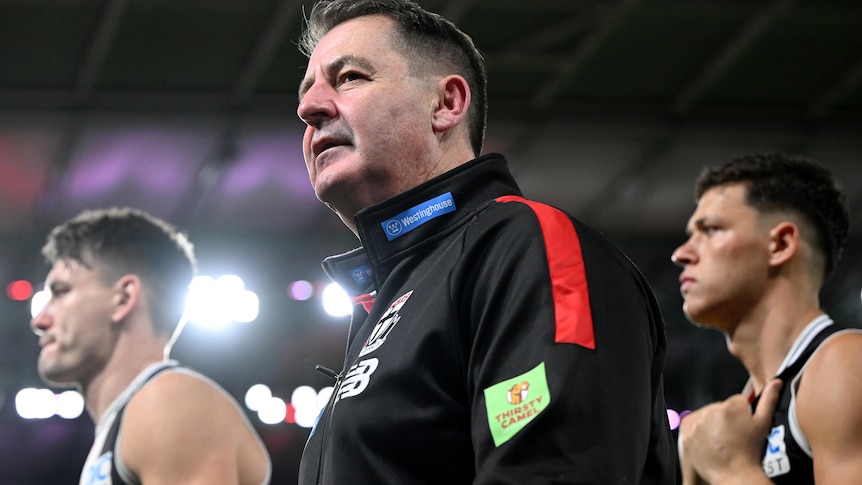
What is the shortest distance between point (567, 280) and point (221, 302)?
917 cm

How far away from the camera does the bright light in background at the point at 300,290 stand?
10734 millimetres

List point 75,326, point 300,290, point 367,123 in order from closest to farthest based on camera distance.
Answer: point 367,123, point 75,326, point 300,290

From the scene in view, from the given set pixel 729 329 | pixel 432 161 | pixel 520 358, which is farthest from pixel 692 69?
pixel 520 358

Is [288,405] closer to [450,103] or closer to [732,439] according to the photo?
[732,439]

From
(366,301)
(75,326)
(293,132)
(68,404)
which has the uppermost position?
(293,132)

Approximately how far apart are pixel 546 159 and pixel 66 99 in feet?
13.5

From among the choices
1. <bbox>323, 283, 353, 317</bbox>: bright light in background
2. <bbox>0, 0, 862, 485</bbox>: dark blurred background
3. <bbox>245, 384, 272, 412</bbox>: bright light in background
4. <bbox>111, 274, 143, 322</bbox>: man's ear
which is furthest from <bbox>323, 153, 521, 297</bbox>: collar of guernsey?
<bbox>245, 384, 272, 412</bbox>: bright light in background

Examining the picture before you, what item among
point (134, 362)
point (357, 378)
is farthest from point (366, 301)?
point (134, 362)

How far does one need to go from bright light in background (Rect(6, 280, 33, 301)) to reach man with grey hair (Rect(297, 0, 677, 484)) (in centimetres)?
861

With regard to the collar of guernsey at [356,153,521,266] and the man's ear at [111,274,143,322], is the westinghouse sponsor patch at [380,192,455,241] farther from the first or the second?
the man's ear at [111,274,143,322]

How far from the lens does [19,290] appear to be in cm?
986

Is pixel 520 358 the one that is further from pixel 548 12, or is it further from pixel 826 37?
pixel 826 37

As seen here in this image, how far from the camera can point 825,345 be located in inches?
104

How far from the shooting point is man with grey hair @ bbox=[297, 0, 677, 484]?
1351mm
